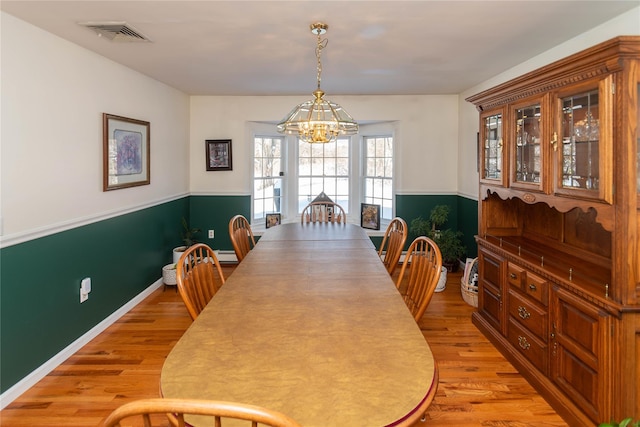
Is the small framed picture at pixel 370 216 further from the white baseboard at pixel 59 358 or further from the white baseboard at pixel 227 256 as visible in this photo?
the white baseboard at pixel 59 358

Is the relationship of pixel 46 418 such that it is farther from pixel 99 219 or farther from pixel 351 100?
pixel 351 100

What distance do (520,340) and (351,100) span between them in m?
3.77

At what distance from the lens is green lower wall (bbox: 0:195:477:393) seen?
2617 mm

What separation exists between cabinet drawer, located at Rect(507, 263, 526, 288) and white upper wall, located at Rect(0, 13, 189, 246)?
10.3ft

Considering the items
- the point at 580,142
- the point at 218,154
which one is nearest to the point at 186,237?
the point at 218,154

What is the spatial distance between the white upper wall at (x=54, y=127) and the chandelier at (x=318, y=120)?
1559 millimetres

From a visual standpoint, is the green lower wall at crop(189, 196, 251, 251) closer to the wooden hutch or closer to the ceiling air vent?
the ceiling air vent

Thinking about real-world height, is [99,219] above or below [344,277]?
above

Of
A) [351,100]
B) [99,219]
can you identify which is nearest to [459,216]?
[351,100]

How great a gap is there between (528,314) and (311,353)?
188 centimetres

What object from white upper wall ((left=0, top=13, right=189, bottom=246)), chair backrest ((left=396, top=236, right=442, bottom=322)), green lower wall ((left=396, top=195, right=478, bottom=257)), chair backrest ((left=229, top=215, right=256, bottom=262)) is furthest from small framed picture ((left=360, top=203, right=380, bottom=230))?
chair backrest ((left=396, top=236, right=442, bottom=322))

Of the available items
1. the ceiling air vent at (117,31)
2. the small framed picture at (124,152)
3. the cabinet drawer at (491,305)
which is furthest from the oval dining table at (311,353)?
the small framed picture at (124,152)

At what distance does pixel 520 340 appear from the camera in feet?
9.53

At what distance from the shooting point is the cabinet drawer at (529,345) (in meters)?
2.60
